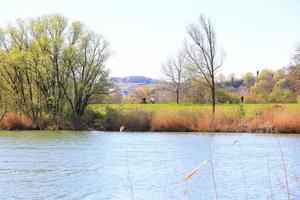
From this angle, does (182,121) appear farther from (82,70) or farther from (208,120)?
(82,70)

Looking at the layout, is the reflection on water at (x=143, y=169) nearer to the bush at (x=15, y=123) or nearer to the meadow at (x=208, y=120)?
the meadow at (x=208, y=120)

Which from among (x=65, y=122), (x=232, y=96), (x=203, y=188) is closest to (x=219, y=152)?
(x=203, y=188)

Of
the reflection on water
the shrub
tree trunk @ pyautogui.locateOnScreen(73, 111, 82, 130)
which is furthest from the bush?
the reflection on water

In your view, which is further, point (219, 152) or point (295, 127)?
point (295, 127)

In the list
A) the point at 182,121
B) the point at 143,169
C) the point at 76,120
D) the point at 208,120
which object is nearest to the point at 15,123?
the point at 76,120

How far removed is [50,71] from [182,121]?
1164cm

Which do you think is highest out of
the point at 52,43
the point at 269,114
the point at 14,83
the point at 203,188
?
the point at 52,43

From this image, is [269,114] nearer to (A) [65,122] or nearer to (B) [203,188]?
(A) [65,122]

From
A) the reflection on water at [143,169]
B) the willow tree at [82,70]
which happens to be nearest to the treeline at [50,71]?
the willow tree at [82,70]

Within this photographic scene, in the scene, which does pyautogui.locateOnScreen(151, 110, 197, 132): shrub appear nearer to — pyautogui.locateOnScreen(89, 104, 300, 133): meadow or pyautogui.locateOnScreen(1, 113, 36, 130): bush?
pyautogui.locateOnScreen(89, 104, 300, 133): meadow

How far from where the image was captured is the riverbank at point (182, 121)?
3516 cm

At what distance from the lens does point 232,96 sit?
65250 millimetres

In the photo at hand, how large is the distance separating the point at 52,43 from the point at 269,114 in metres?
17.3

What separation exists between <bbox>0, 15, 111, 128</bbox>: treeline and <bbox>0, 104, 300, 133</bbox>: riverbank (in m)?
0.97
